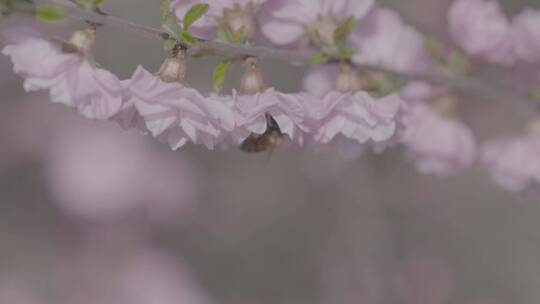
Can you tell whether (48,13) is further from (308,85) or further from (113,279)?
(113,279)

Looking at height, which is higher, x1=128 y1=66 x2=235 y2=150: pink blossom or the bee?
x1=128 y1=66 x2=235 y2=150: pink blossom

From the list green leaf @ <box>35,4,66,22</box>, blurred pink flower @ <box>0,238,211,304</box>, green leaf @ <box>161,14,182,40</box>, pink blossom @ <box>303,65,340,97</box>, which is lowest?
blurred pink flower @ <box>0,238,211,304</box>

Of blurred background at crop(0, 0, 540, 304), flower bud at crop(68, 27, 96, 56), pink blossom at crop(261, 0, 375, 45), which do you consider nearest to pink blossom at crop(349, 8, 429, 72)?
pink blossom at crop(261, 0, 375, 45)

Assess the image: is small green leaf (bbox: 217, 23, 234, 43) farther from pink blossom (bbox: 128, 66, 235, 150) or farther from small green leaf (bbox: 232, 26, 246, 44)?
pink blossom (bbox: 128, 66, 235, 150)

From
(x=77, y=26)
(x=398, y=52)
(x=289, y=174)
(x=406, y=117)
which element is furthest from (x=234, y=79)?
(x=406, y=117)

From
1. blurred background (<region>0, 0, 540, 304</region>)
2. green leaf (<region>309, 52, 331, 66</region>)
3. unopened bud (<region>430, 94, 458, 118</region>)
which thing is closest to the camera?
green leaf (<region>309, 52, 331, 66</region>)
